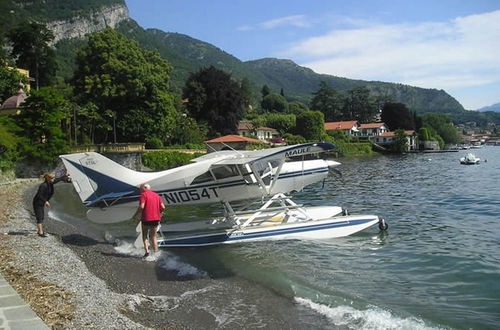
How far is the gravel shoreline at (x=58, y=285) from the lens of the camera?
588cm

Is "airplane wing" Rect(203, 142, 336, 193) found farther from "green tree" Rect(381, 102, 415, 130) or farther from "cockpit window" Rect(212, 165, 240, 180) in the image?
"green tree" Rect(381, 102, 415, 130)

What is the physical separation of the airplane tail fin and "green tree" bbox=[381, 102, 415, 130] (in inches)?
4652

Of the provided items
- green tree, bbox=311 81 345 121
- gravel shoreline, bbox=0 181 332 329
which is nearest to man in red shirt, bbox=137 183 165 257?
gravel shoreline, bbox=0 181 332 329

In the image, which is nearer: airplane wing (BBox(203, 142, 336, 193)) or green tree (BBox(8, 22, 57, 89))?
airplane wing (BBox(203, 142, 336, 193))

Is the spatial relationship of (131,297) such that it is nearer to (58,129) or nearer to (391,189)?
(391,189)

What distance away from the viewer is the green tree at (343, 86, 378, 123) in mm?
139375

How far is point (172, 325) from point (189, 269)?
330 centimetres

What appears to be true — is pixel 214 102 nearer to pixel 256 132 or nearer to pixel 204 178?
pixel 256 132

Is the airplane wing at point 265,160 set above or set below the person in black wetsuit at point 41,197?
above

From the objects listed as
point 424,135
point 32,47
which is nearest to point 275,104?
point 424,135

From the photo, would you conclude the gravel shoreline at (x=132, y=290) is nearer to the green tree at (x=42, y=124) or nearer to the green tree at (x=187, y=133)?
the green tree at (x=42, y=124)

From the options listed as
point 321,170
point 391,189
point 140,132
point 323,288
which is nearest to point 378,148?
point 140,132

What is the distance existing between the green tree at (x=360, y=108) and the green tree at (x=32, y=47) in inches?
3869

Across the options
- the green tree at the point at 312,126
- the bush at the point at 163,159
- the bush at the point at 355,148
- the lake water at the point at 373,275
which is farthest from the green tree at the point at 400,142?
the lake water at the point at 373,275
